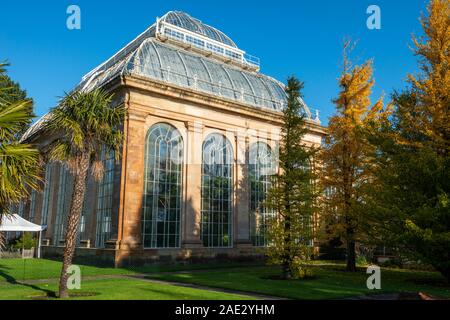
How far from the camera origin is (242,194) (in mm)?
33938

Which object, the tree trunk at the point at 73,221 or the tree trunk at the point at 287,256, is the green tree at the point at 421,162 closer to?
the tree trunk at the point at 287,256

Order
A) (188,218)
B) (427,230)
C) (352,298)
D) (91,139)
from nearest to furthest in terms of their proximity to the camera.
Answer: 1. (352,298)
2. (91,139)
3. (427,230)
4. (188,218)

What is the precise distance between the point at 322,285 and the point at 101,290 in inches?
380

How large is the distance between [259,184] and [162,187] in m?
9.75

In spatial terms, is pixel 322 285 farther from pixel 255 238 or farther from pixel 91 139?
pixel 255 238

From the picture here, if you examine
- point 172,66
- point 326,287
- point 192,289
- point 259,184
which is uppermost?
point 172,66

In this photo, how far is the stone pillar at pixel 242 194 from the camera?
33.2 metres

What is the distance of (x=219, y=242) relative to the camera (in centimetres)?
3206

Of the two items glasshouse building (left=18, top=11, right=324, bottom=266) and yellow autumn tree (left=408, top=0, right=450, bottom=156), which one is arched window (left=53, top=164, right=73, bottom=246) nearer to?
glasshouse building (left=18, top=11, right=324, bottom=266)

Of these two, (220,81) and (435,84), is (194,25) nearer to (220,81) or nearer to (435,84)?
(220,81)

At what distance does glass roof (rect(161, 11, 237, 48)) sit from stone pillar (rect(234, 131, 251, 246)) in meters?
12.4

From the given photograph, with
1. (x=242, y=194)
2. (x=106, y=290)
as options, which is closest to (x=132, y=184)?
(x=242, y=194)

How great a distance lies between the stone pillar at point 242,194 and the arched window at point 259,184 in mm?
705
